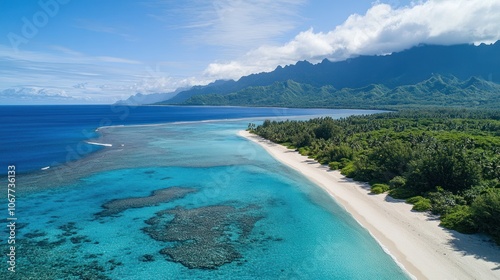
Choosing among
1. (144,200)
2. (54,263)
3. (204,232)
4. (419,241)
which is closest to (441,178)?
(419,241)

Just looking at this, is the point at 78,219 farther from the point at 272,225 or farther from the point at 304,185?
the point at 304,185

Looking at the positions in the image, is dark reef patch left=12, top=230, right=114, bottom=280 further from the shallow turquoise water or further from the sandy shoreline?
the sandy shoreline

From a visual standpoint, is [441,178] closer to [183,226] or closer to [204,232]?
[204,232]

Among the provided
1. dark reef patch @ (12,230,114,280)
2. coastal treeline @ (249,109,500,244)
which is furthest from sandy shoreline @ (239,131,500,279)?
dark reef patch @ (12,230,114,280)

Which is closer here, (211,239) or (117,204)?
(211,239)

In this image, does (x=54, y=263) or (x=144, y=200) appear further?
(x=144, y=200)

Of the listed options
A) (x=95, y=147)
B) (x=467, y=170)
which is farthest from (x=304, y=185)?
(x=95, y=147)
